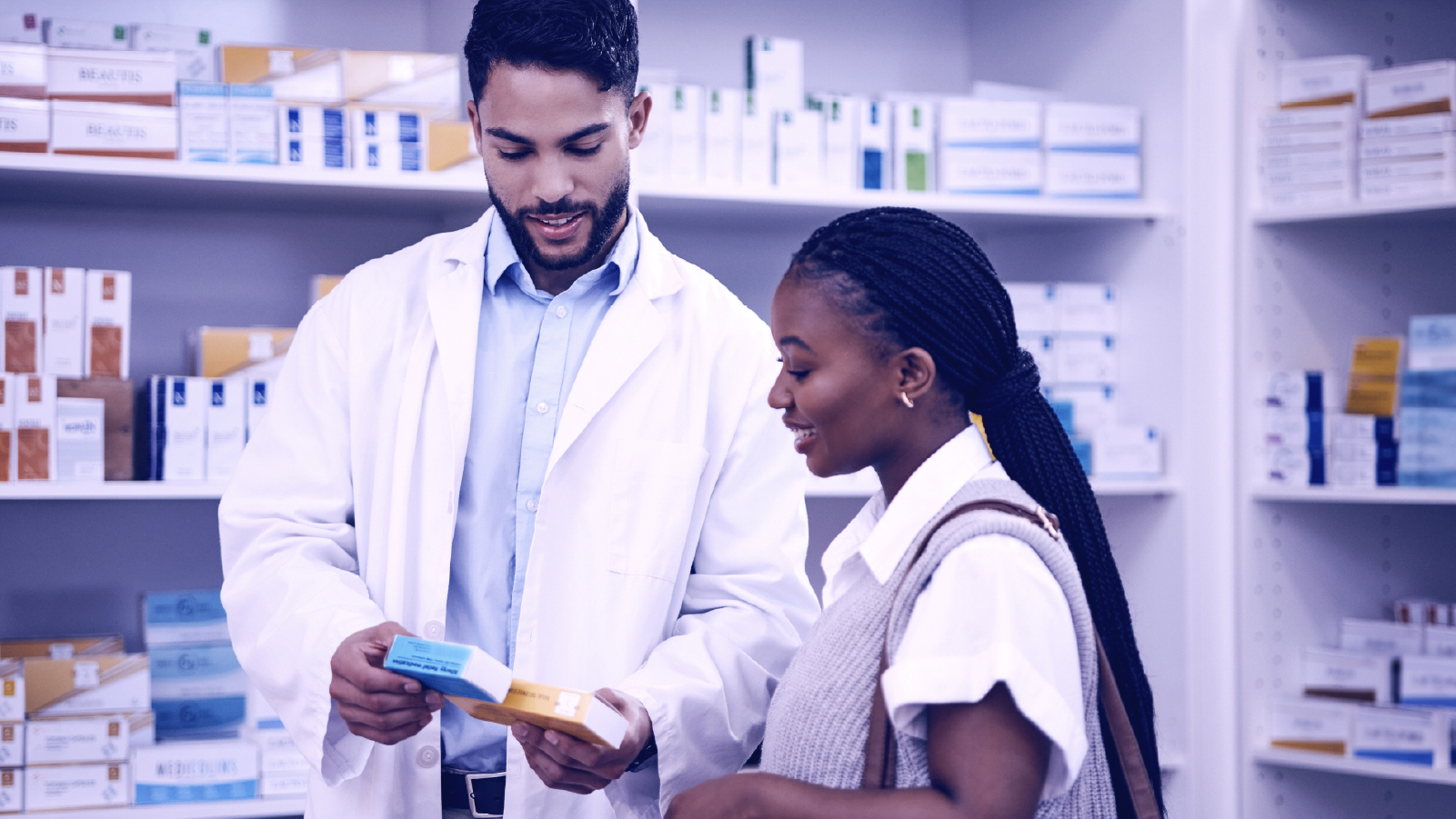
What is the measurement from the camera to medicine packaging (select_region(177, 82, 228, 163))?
2.11m

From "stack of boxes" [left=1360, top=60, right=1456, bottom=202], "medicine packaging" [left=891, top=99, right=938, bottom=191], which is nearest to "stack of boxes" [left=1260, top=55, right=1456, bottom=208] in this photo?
"stack of boxes" [left=1360, top=60, right=1456, bottom=202]

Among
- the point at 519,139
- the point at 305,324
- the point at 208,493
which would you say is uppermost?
the point at 519,139

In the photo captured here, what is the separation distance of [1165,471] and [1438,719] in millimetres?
655

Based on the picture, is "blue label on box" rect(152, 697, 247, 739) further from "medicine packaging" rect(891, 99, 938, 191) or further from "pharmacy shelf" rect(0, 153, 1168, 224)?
"medicine packaging" rect(891, 99, 938, 191)

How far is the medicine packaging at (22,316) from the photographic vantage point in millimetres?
2033

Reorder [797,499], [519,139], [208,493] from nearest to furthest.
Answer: [519,139] < [797,499] < [208,493]

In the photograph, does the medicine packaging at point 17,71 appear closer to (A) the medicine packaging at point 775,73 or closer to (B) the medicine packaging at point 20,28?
(B) the medicine packaging at point 20,28

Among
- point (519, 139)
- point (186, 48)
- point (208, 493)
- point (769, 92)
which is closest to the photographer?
point (519, 139)

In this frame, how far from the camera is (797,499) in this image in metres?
1.60

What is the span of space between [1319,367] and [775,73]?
1.26 m

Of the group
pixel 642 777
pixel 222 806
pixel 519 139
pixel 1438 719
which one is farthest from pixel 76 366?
pixel 1438 719

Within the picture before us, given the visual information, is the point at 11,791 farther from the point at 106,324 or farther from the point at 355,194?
the point at 355,194

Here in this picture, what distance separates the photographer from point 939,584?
0.99 meters

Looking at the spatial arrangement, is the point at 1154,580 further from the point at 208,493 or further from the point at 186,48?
the point at 186,48
